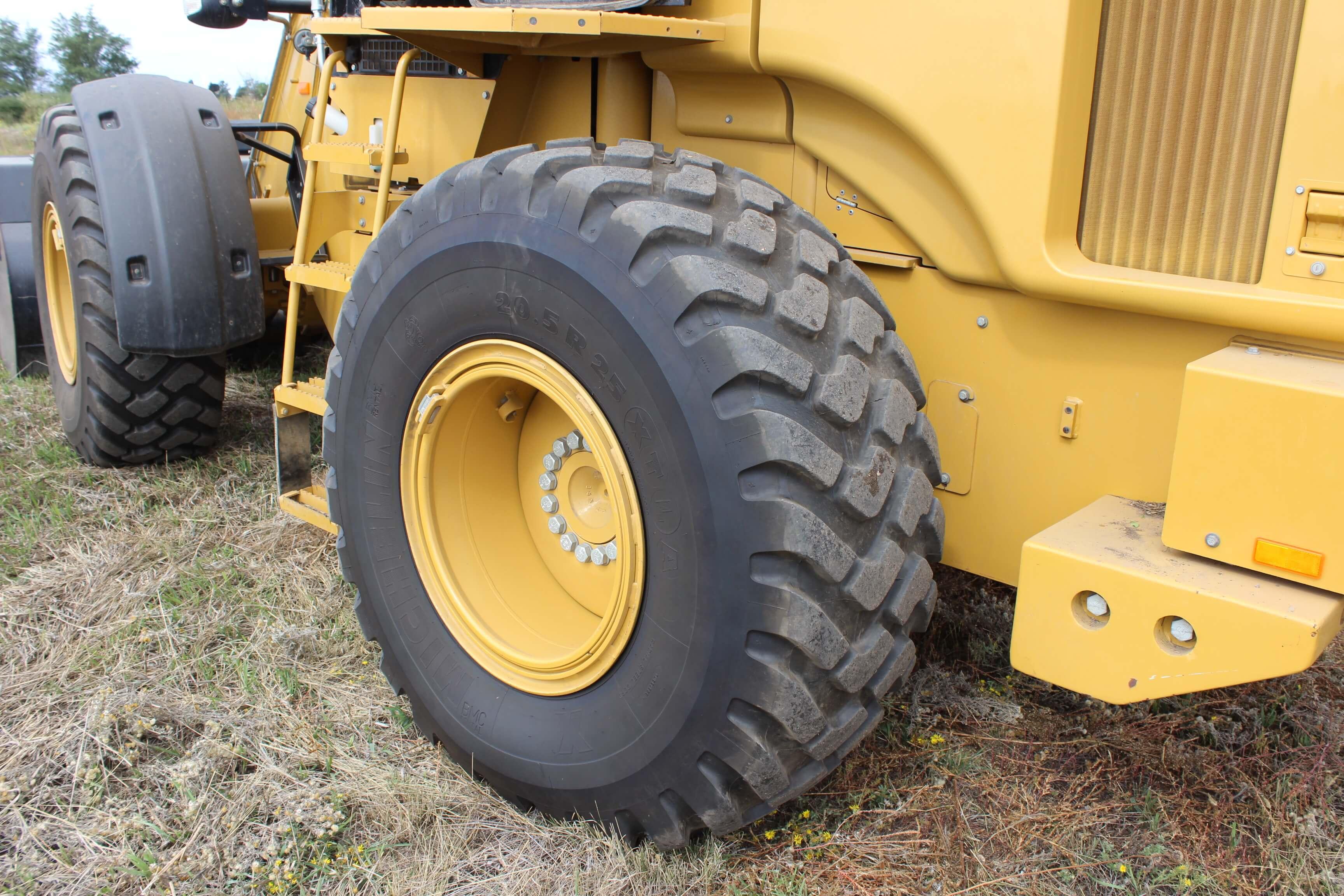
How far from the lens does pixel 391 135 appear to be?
2930 mm

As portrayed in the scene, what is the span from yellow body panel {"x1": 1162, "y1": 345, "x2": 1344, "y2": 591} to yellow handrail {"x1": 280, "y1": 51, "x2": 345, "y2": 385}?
2.52 meters

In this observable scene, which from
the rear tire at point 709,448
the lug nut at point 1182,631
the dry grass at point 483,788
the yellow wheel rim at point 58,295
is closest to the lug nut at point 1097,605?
the lug nut at point 1182,631

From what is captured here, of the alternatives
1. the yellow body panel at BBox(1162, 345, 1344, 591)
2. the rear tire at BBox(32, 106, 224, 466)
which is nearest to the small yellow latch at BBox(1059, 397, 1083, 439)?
the yellow body panel at BBox(1162, 345, 1344, 591)

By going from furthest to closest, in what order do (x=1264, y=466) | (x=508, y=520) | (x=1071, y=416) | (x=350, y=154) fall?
(x=350, y=154) < (x=508, y=520) < (x=1071, y=416) < (x=1264, y=466)

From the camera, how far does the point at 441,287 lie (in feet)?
7.79

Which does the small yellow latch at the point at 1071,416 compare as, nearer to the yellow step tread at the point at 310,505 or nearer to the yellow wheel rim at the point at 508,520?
the yellow wheel rim at the point at 508,520

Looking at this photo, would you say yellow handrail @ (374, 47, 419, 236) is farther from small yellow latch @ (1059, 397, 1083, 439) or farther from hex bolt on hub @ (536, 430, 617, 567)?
small yellow latch @ (1059, 397, 1083, 439)

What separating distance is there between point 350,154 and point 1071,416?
2099 millimetres

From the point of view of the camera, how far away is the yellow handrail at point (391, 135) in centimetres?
288

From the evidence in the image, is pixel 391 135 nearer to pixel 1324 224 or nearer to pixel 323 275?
pixel 323 275

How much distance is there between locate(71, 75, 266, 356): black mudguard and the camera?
373 cm

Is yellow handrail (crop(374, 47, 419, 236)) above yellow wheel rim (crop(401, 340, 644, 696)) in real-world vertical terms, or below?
above

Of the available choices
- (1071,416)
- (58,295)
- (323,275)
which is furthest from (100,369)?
(1071,416)

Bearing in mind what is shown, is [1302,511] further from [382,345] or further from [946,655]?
[382,345]
